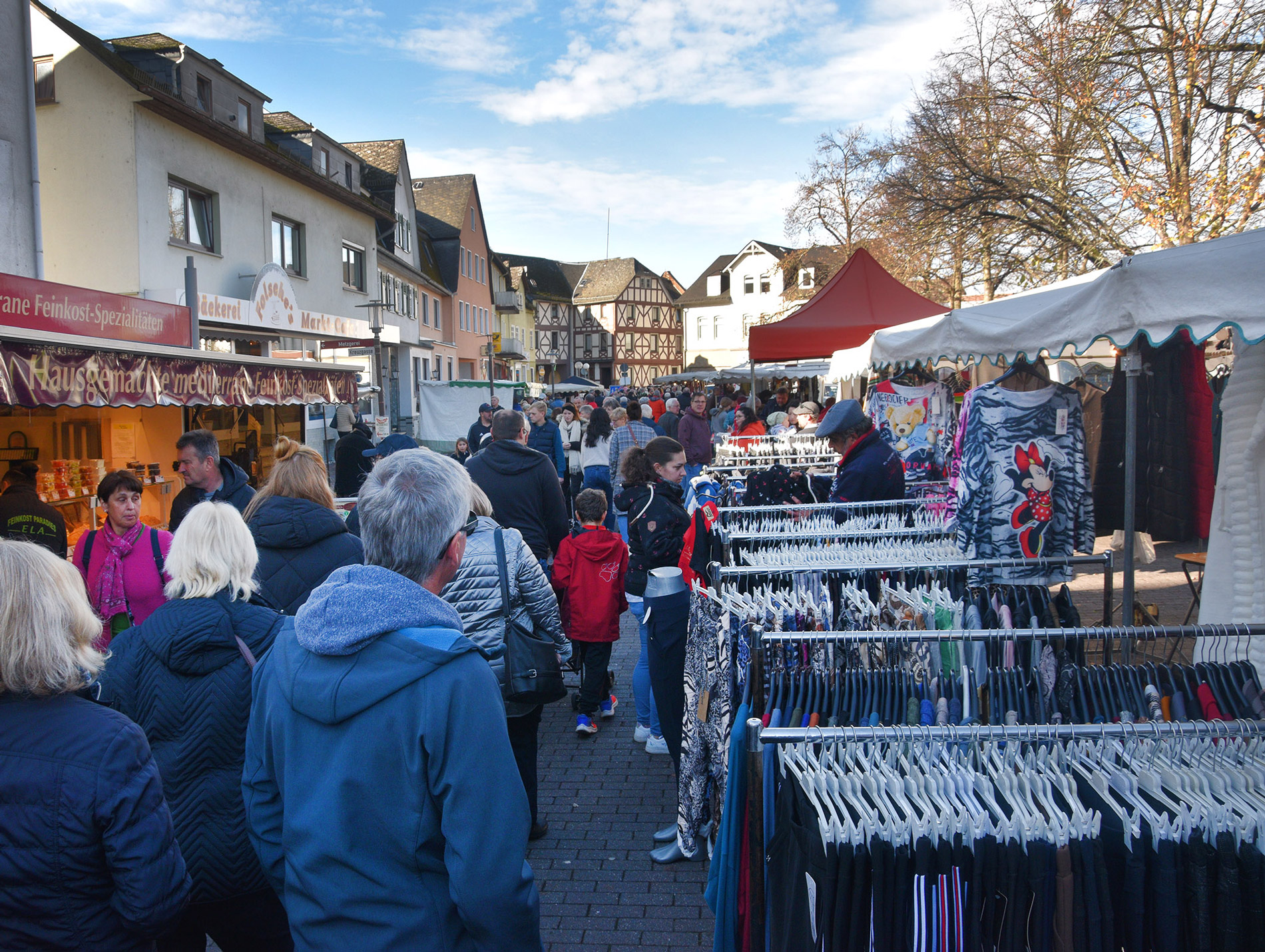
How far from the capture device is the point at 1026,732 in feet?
7.48

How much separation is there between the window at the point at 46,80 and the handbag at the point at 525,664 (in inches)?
571

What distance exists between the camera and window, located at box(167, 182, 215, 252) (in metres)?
15.0

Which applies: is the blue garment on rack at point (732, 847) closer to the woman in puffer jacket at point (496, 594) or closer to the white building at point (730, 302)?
the woman in puffer jacket at point (496, 594)

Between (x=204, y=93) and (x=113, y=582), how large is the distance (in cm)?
1569

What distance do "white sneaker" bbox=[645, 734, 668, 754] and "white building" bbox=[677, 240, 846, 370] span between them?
163 feet

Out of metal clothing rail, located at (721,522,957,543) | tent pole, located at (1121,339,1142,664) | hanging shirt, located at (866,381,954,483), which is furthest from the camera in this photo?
hanging shirt, located at (866,381,954,483)

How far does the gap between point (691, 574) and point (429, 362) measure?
33015 millimetres

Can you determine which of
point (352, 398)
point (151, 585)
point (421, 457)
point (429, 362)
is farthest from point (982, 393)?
point (429, 362)

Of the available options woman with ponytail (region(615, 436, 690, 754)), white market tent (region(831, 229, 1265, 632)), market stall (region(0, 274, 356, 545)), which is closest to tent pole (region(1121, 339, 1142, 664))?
white market tent (region(831, 229, 1265, 632))

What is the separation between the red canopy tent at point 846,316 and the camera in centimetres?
973

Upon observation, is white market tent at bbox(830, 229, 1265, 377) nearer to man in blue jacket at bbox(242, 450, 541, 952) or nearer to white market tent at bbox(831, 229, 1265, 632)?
white market tent at bbox(831, 229, 1265, 632)

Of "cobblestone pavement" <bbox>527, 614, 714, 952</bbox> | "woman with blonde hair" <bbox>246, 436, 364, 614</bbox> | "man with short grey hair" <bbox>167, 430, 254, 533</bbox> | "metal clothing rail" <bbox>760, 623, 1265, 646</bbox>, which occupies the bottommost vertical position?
"cobblestone pavement" <bbox>527, 614, 714, 952</bbox>

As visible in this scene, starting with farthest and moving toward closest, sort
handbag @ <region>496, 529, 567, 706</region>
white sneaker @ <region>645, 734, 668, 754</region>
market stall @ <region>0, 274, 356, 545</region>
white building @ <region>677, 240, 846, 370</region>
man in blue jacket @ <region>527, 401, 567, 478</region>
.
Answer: white building @ <region>677, 240, 846, 370</region> → man in blue jacket @ <region>527, 401, 567, 478</region> → market stall @ <region>0, 274, 356, 545</region> → white sneaker @ <region>645, 734, 668, 754</region> → handbag @ <region>496, 529, 567, 706</region>

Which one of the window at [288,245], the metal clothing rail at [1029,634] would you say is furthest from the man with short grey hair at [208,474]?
the window at [288,245]
